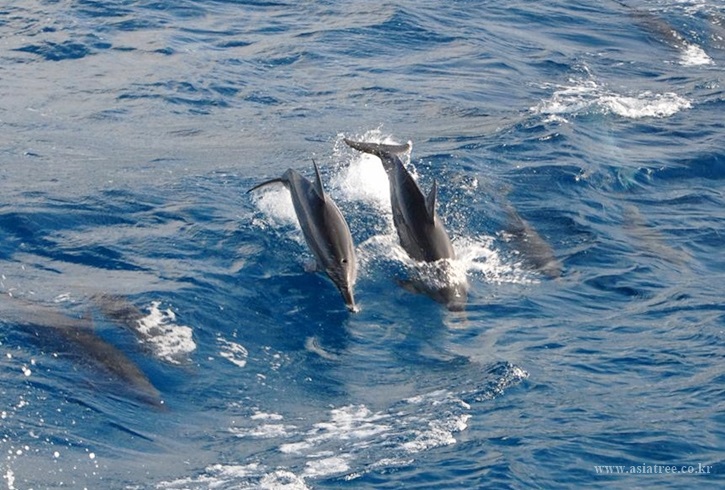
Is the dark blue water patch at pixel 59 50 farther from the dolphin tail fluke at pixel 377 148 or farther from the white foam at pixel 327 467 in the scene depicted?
the white foam at pixel 327 467

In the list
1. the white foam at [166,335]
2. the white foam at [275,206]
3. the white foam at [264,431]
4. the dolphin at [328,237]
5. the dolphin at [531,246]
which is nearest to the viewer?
the white foam at [264,431]

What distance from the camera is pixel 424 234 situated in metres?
18.1

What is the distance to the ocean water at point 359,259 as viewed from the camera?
13.7 m

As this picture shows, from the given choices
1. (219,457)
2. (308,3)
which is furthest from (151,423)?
(308,3)

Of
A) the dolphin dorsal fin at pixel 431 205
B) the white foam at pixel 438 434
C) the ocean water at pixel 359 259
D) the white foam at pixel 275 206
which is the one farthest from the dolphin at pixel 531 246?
the white foam at pixel 438 434

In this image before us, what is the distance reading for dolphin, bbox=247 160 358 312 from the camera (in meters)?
17.2

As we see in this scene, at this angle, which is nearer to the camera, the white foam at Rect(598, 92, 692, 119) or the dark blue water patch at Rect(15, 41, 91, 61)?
the white foam at Rect(598, 92, 692, 119)

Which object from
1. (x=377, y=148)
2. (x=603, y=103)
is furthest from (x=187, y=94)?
(x=603, y=103)

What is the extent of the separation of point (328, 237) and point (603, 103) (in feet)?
38.9

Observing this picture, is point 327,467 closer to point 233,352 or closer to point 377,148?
point 233,352

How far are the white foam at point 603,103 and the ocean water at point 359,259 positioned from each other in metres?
0.09

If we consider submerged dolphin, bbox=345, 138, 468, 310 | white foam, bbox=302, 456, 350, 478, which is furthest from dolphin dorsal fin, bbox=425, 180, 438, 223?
white foam, bbox=302, 456, 350, 478

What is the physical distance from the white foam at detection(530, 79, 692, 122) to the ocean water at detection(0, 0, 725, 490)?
9cm

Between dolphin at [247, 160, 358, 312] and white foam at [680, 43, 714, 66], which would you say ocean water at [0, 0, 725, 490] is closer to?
white foam at [680, 43, 714, 66]
